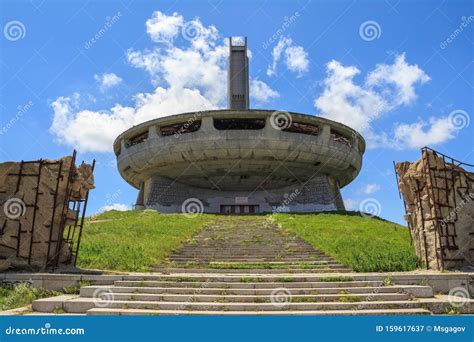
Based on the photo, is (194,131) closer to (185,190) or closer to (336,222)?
(185,190)

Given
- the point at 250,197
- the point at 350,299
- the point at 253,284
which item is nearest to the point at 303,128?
the point at 250,197

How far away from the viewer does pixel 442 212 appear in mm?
11148

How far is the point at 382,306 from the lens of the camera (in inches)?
310

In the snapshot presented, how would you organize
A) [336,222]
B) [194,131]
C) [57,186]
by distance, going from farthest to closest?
[194,131] → [336,222] → [57,186]

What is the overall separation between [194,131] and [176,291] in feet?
84.7

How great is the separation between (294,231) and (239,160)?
47.3 ft

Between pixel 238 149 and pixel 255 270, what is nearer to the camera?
pixel 255 270

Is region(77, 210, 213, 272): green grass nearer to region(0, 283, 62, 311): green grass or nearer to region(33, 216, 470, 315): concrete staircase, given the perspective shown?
region(33, 216, 470, 315): concrete staircase

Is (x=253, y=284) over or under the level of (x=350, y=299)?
over

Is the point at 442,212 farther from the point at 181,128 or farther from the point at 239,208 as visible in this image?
the point at 239,208

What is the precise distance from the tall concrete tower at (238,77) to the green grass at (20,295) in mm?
36030

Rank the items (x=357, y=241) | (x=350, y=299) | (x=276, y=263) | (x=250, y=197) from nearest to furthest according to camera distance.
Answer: (x=350, y=299) < (x=276, y=263) < (x=357, y=241) < (x=250, y=197)

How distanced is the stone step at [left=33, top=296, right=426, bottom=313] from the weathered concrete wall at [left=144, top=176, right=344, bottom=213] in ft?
89.6

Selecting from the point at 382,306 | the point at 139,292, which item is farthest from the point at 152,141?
the point at 382,306
